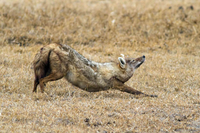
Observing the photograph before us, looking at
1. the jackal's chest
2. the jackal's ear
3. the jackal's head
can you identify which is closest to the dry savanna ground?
the jackal's chest

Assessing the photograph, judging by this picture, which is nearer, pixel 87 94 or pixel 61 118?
pixel 61 118

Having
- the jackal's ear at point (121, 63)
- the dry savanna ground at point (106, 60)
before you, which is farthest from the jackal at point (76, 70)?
the dry savanna ground at point (106, 60)

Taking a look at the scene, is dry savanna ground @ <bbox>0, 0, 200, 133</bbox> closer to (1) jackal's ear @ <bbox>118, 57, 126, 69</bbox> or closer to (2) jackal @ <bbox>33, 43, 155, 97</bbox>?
(2) jackal @ <bbox>33, 43, 155, 97</bbox>

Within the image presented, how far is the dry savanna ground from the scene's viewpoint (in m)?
6.23

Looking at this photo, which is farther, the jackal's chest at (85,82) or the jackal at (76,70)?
the jackal's chest at (85,82)

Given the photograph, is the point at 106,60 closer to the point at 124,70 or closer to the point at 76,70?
the point at 124,70

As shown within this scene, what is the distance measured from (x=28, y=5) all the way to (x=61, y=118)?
1077 centimetres

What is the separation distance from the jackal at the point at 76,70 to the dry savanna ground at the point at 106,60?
0.30 meters

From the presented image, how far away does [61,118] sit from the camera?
246 inches

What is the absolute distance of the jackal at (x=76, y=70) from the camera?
7641 mm

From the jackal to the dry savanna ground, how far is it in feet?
0.98

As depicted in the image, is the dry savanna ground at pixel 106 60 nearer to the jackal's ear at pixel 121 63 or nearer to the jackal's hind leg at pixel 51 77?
the jackal's hind leg at pixel 51 77

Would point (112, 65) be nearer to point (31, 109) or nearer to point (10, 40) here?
point (31, 109)

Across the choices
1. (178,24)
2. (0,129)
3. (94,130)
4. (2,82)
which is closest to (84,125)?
(94,130)
